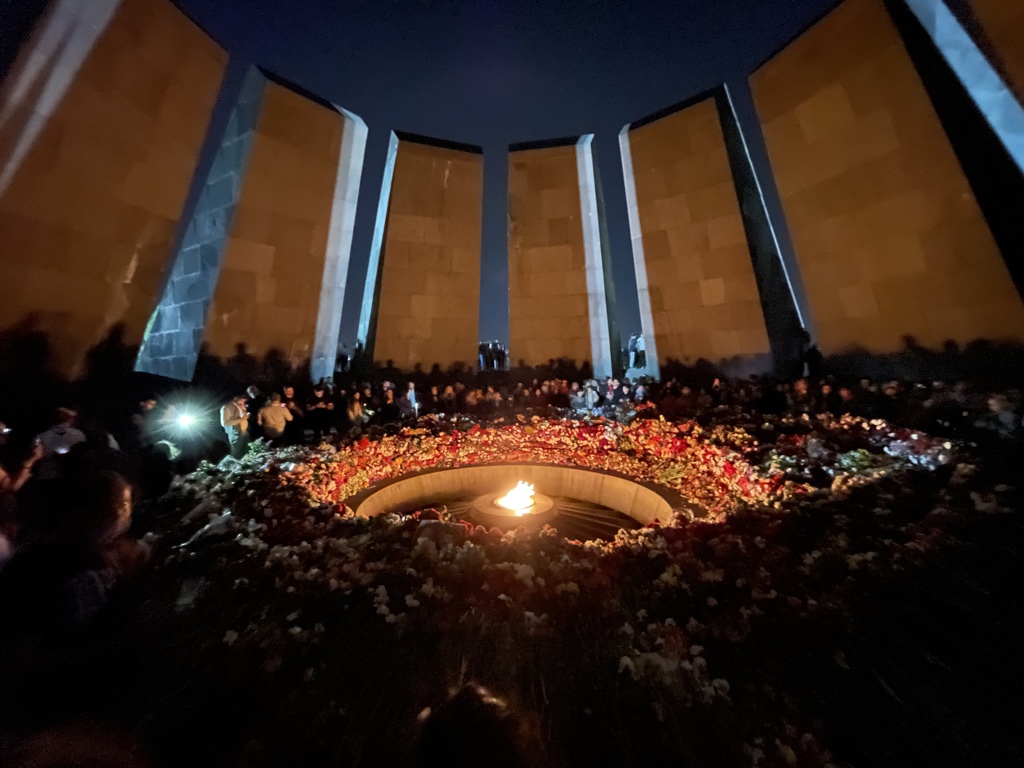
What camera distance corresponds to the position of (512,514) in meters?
4.69

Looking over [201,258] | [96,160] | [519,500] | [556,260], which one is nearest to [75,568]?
[519,500]

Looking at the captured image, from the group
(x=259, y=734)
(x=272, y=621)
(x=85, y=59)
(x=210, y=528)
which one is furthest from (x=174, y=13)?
(x=259, y=734)

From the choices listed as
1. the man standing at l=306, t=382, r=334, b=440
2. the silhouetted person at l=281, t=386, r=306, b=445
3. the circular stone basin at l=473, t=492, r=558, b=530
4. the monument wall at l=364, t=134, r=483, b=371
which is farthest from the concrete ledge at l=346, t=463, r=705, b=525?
the monument wall at l=364, t=134, r=483, b=371

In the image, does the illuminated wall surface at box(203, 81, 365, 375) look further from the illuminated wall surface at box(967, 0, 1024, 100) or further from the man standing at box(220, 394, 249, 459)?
the illuminated wall surface at box(967, 0, 1024, 100)

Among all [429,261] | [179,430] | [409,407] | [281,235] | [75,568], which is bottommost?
[75,568]

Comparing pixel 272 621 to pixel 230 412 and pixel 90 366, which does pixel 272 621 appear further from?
pixel 90 366

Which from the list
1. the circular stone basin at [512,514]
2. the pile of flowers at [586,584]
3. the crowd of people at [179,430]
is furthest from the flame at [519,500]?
the crowd of people at [179,430]

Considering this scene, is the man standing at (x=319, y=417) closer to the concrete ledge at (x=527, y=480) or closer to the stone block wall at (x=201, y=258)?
the concrete ledge at (x=527, y=480)

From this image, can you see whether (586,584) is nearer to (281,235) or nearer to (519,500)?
(519,500)

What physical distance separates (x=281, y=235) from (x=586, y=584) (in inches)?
365

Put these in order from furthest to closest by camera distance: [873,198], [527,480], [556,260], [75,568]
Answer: [556,260] < [873,198] < [527,480] < [75,568]

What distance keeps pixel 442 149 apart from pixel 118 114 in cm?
692

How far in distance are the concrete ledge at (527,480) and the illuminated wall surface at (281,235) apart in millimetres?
5175

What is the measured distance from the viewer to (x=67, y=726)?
5.57 ft
